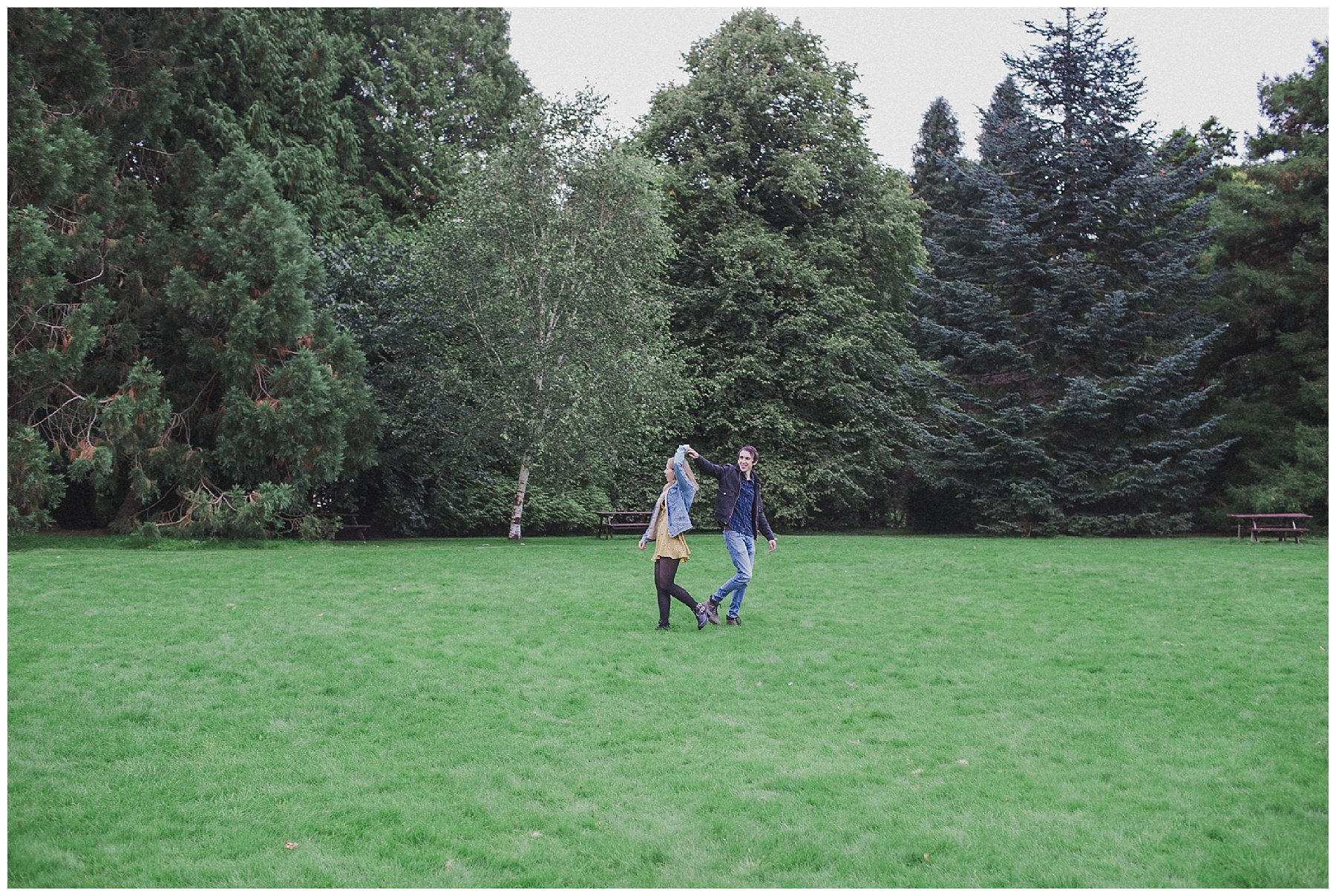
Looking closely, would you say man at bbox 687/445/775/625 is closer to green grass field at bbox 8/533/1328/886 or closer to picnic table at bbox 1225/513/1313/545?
green grass field at bbox 8/533/1328/886

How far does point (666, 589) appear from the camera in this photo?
10.6 metres

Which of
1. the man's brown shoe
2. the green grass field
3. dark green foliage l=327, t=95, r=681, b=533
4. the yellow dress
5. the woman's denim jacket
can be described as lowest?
the green grass field

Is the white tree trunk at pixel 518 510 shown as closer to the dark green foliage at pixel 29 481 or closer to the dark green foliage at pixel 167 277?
the dark green foliage at pixel 167 277

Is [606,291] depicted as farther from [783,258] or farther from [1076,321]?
[1076,321]

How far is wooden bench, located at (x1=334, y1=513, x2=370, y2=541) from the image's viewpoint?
2433 centimetres

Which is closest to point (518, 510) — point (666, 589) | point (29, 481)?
point (29, 481)

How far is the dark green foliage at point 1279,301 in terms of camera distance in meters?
24.7

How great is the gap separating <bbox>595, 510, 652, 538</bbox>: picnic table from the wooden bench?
567 cm

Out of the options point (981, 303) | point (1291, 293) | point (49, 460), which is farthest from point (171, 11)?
point (1291, 293)

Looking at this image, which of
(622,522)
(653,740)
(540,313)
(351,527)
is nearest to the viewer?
(653,740)

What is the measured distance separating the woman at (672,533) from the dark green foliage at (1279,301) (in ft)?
63.4

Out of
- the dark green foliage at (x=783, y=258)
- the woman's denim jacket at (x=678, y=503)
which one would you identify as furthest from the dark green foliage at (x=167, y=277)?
the woman's denim jacket at (x=678, y=503)

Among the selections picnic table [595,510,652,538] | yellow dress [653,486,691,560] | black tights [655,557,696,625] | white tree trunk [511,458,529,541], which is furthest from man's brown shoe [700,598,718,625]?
picnic table [595,510,652,538]

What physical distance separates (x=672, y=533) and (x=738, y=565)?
0.83 m
